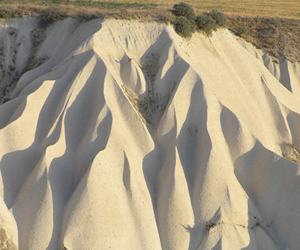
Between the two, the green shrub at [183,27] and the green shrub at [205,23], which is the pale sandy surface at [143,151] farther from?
the green shrub at [205,23]

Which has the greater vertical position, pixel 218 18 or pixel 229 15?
pixel 218 18

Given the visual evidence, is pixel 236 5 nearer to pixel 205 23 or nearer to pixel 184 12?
pixel 205 23

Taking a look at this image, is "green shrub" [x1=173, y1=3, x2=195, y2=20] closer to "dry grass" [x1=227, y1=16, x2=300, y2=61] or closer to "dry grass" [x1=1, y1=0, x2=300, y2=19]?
"dry grass" [x1=227, y1=16, x2=300, y2=61]

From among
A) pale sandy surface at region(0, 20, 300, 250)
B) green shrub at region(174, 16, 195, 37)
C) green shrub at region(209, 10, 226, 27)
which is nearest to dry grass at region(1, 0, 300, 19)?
green shrub at region(209, 10, 226, 27)

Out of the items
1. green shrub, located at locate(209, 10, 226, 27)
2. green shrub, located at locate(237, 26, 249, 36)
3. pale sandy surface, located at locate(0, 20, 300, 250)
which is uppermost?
green shrub, located at locate(209, 10, 226, 27)

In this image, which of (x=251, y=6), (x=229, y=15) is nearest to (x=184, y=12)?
(x=229, y=15)

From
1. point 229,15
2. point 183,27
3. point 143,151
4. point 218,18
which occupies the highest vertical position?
point 183,27

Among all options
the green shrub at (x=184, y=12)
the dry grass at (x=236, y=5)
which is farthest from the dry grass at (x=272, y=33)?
the green shrub at (x=184, y=12)
